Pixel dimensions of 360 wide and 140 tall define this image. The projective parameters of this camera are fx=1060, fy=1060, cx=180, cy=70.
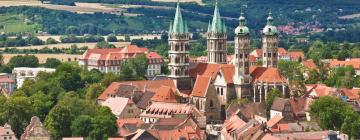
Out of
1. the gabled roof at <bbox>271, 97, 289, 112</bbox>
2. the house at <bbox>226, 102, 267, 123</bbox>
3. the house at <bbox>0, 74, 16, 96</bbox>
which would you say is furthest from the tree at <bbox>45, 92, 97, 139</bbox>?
the house at <bbox>0, 74, 16, 96</bbox>

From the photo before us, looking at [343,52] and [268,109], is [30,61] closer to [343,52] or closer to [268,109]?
[343,52]

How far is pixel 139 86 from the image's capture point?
130m

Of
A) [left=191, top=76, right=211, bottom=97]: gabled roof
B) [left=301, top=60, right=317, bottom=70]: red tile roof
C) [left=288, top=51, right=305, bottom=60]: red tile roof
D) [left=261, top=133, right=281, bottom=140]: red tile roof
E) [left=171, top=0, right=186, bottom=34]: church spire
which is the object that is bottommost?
[left=288, top=51, right=305, bottom=60]: red tile roof

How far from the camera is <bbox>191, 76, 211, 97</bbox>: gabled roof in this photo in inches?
4660

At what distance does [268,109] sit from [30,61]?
73145 mm

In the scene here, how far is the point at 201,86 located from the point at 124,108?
937cm

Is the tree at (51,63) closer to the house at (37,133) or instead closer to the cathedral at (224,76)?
the cathedral at (224,76)

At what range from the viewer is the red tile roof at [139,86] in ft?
416

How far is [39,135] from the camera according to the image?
98.4 m

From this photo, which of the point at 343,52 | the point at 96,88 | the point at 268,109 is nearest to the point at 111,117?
the point at 268,109

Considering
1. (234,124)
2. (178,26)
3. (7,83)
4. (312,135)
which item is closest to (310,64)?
(178,26)

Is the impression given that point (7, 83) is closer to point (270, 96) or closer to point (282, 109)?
point (270, 96)

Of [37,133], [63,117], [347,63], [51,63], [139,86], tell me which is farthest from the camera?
[51,63]

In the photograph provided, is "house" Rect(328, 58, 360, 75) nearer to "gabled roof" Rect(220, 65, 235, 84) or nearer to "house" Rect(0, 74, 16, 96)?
"gabled roof" Rect(220, 65, 235, 84)
